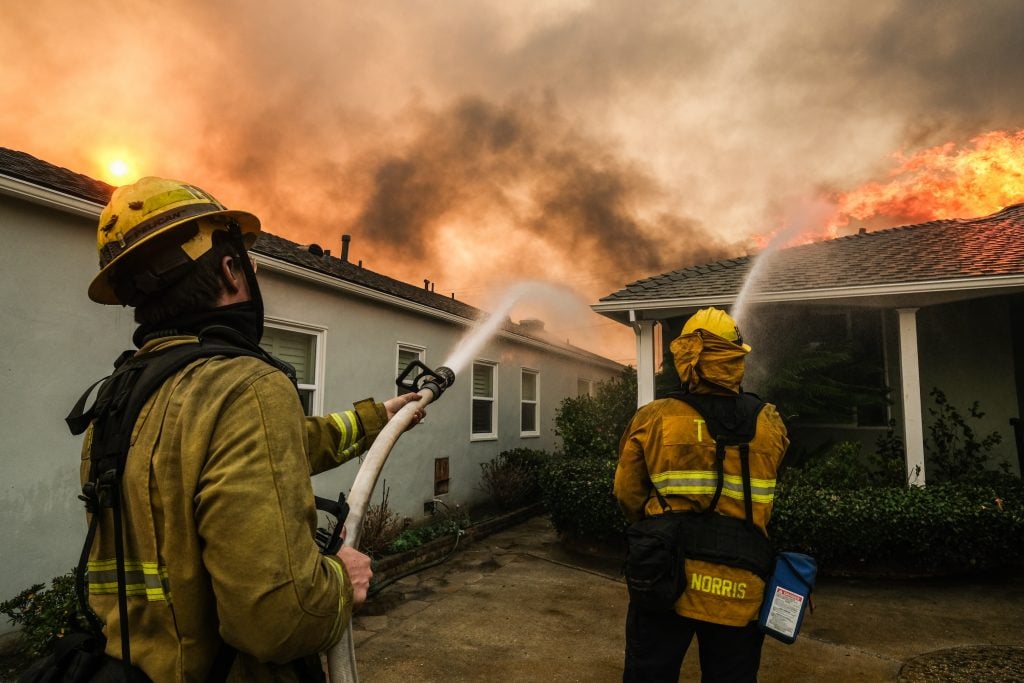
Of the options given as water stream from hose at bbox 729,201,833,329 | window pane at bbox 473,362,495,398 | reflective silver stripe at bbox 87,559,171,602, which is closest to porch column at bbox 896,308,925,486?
water stream from hose at bbox 729,201,833,329

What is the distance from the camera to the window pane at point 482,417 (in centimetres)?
1191

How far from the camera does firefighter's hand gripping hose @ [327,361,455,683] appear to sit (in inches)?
50.8

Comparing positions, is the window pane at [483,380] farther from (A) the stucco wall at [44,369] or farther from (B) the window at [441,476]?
(A) the stucco wall at [44,369]

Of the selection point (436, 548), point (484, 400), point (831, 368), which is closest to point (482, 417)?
point (484, 400)

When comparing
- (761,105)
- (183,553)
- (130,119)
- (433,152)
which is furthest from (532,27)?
(183,553)

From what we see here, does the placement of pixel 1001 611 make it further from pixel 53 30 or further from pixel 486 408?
pixel 53 30

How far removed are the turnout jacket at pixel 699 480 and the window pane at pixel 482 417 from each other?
8.94 meters

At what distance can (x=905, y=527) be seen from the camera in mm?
→ 6273

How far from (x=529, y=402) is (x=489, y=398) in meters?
2.15

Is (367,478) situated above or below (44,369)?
below

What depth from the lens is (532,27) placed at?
1336 cm

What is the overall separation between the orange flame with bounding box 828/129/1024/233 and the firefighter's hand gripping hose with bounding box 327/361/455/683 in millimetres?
12719

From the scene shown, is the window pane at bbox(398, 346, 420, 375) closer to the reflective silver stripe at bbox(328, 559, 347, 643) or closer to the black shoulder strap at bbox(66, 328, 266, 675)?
the black shoulder strap at bbox(66, 328, 266, 675)

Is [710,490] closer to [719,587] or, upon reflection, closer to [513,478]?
[719,587]
